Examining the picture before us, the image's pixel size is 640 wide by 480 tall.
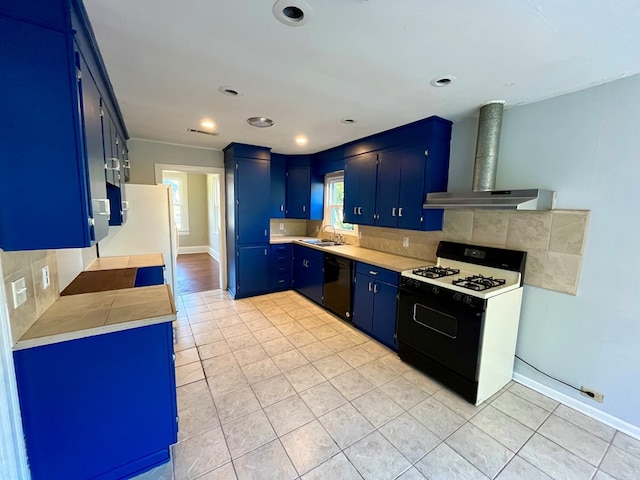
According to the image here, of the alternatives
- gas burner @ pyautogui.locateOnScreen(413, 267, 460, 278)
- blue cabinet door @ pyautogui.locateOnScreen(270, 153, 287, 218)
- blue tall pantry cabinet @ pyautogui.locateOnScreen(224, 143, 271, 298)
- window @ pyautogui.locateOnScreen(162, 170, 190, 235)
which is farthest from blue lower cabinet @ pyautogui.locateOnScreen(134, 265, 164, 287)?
window @ pyautogui.locateOnScreen(162, 170, 190, 235)

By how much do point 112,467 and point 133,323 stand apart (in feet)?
2.69

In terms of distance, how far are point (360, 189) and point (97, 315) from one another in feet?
9.73

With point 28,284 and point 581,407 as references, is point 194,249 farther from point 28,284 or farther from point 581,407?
point 581,407

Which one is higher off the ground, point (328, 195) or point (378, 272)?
point (328, 195)

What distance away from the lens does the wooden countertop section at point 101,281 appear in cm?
201

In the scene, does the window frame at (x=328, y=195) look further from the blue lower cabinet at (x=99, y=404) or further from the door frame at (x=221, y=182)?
the blue lower cabinet at (x=99, y=404)

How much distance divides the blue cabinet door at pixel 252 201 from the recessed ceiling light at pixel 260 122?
1.12 meters

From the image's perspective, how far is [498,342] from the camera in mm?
2189

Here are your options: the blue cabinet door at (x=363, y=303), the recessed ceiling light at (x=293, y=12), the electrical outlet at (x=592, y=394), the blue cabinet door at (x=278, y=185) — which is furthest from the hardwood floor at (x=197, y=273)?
the electrical outlet at (x=592, y=394)

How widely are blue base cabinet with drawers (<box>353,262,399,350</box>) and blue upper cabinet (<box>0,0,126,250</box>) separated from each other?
248 centimetres

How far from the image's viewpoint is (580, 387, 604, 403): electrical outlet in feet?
6.53

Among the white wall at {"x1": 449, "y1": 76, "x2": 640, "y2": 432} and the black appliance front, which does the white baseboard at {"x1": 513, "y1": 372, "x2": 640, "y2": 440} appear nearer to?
the white wall at {"x1": 449, "y1": 76, "x2": 640, "y2": 432}

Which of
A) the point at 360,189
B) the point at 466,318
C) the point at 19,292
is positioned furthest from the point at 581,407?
the point at 19,292

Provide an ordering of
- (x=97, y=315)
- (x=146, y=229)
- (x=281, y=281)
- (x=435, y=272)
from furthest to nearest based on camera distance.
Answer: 1. (x=281, y=281)
2. (x=146, y=229)
3. (x=435, y=272)
4. (x=97, y=315)
